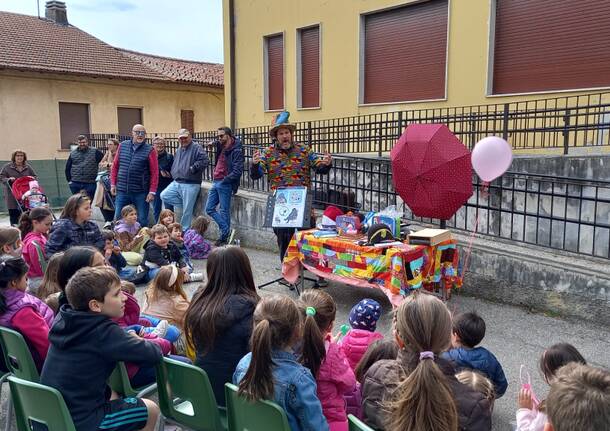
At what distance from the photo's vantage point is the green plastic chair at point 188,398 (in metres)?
2.51

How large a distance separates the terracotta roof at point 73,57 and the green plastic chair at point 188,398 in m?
18.3

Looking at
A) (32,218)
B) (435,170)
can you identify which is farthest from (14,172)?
(435,170)

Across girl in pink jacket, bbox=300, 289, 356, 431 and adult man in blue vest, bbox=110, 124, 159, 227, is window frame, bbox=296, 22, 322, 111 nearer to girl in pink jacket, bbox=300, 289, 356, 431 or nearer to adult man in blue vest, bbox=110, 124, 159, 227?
adult man in blue vest, bbox=110, 124, 159, 227

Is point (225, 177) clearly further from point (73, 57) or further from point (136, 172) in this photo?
point (73, 57)

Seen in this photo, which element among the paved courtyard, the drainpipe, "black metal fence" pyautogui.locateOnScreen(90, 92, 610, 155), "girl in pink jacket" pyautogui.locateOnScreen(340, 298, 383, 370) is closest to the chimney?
the drainpipe

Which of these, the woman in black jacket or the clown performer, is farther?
the clown performer

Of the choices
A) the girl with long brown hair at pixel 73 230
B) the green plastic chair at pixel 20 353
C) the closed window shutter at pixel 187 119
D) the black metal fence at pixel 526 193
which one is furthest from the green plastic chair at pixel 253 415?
the closed window shutter at pixel 187 119

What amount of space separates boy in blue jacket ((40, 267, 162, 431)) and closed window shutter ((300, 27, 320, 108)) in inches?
509

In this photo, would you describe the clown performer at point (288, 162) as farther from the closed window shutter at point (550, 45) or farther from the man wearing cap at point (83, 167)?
the closed window shutter at point (550, 45)

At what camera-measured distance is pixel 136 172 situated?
8.30 meters

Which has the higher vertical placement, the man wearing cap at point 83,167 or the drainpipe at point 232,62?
the drainpipe at point 232,62

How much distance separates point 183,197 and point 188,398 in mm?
6274

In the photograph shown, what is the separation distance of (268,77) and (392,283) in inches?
503

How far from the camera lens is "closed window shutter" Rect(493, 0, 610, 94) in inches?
370
